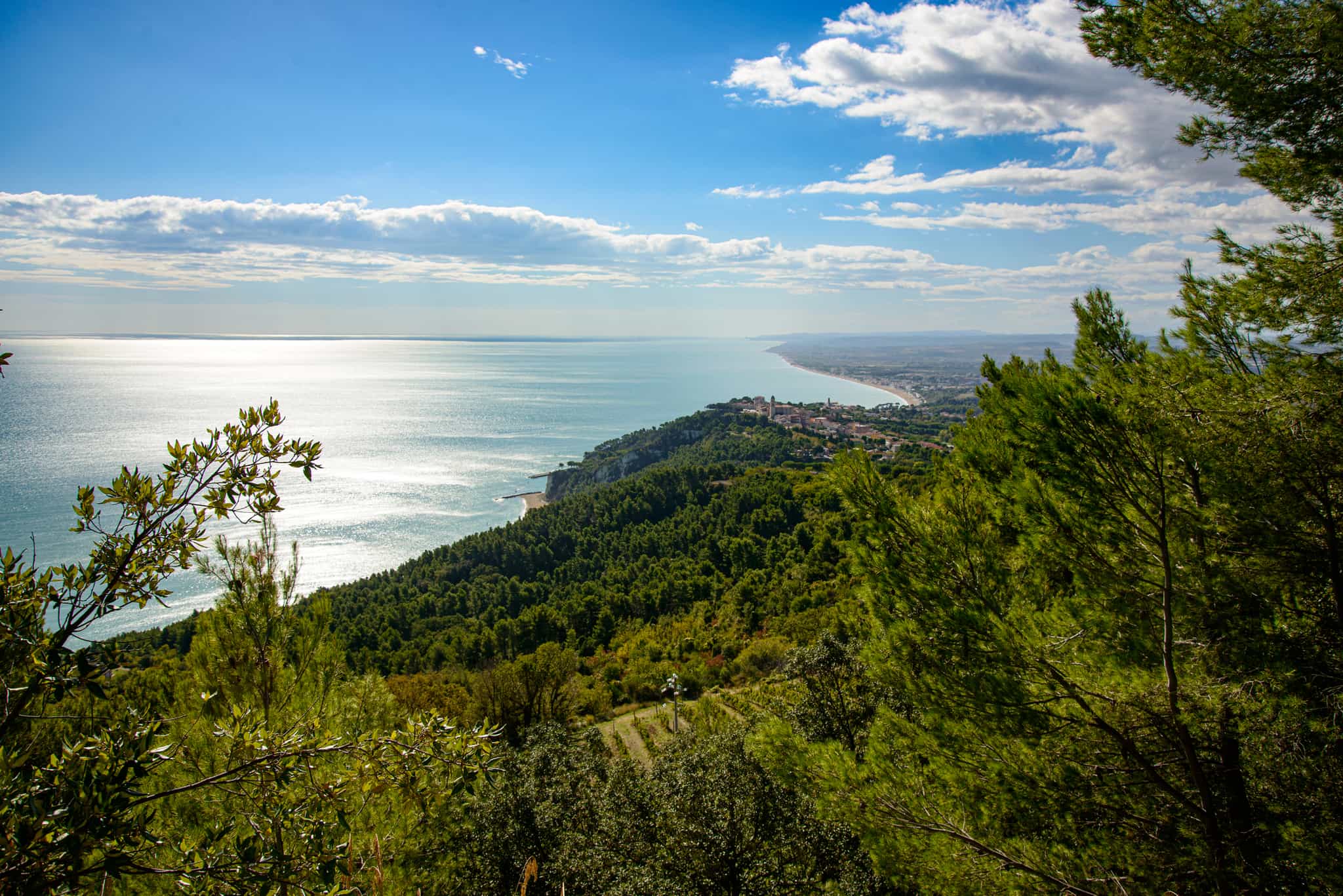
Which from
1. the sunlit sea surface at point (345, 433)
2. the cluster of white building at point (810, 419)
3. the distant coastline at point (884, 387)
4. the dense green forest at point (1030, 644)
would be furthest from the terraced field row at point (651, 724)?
the distant coastline at point (884, 387)

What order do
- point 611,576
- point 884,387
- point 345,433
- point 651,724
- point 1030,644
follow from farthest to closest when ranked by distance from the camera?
1. point 884,387
2. point 345,433
3. point 611,576
4. point 651,724
5. point 1030,644

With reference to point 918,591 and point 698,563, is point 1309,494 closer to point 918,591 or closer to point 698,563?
point 918,591

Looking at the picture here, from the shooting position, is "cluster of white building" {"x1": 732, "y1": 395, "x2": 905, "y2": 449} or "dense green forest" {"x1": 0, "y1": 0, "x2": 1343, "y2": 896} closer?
"dense green forest" {"x1": 0, "y1": 0, "x2": 1343, "y2": 896}

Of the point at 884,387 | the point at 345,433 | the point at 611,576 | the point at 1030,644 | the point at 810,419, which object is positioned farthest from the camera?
the point at 884,387

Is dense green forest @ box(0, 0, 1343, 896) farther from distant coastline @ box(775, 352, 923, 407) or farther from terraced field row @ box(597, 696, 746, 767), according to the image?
distant coastline @ box(775, 352, 923, 407)

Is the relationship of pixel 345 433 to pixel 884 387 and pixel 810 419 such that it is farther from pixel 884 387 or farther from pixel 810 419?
pixel 884 387

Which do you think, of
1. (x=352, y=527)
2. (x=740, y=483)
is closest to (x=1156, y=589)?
(x=740, y=483)

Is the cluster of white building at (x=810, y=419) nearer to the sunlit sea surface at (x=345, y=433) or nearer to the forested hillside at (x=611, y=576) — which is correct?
the sunlit sea surface at (x=345, y=433)

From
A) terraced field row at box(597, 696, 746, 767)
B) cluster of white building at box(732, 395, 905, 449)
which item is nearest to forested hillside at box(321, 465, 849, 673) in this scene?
terraced field row at box(597, 696, 746, 767)

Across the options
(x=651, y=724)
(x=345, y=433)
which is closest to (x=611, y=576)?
(x=651, y=724)
